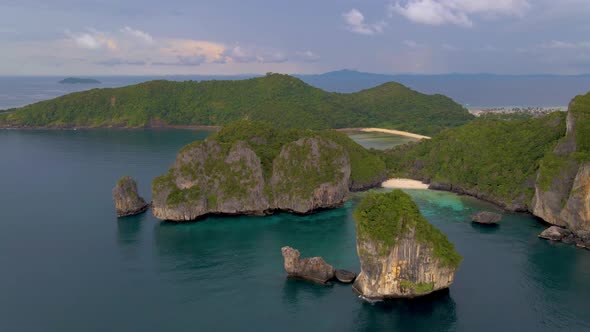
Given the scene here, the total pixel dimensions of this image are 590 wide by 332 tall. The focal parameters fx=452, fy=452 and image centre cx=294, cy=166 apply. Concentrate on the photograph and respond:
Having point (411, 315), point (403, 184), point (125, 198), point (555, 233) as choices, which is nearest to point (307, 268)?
point (411, 315)

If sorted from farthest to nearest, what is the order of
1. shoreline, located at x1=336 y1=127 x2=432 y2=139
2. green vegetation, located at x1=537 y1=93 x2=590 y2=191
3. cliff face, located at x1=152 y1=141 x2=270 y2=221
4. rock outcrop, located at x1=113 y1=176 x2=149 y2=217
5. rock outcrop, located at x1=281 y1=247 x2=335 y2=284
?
shoreline, located at x1=336 y1=127 x2=432 y2=139
rock outcrop, located at x1=113 y1=176 x2=149 y2=217
cliff face, located at x1=152 y1=141 x2=270 y2=221
green vegetation, located at x1=537 y1=93 x2=590 y2=191
rock outcrop, located at x1=281 y1=247 x2=335 y2=284

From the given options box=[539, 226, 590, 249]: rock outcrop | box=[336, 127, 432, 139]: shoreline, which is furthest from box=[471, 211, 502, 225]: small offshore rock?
box=[336, 127, 432, 139]: shoreline

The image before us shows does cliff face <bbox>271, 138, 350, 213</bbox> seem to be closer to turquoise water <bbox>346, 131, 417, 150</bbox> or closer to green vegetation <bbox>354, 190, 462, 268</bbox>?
green vegetation <bbox>354, 190, 462, 268</bbox>

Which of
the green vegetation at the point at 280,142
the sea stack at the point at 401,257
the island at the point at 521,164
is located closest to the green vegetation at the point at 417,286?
the sea stack at the point at 401,257

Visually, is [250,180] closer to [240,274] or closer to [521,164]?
[240,274]

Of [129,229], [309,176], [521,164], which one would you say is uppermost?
[521,164]

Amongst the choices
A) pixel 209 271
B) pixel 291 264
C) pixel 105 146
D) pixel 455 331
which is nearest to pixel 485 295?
pixel 455 331
